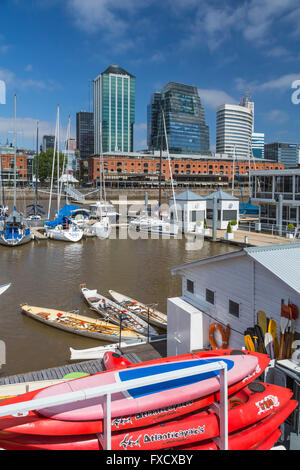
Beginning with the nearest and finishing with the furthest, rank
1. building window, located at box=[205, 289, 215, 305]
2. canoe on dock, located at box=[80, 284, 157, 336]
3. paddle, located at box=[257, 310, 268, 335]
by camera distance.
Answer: paddle, located at box=[257, 310, 268, 335]
building window, located at box=[205, 289, 215, 305]
canoe on dock, located at box=[80, 284, 157, 336]

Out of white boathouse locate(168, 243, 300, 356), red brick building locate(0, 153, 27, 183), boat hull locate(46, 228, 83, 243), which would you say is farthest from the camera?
red brick building locate(0, 153, 27, 183)

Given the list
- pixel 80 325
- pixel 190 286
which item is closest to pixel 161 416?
pixel 190 286

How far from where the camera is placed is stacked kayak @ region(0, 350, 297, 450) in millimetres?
4566

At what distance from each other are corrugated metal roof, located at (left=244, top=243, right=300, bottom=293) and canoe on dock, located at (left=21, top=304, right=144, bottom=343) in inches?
262

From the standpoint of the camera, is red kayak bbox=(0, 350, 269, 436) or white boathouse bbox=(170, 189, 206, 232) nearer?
red kayak bbox=(0, 350, 269, 436)

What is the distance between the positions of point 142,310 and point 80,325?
3.23m

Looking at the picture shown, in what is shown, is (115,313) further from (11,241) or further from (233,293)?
(11,241)

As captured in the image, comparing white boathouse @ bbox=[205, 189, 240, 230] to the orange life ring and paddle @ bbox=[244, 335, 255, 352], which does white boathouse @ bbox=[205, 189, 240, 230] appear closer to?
the orange life ring

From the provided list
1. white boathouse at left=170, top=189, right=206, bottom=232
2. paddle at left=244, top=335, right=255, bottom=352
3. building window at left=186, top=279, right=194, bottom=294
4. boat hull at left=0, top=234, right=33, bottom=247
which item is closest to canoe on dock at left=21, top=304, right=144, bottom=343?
building window at left=186, top=279, right=194, bottom=294

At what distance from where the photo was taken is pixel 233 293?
9898 millimetres

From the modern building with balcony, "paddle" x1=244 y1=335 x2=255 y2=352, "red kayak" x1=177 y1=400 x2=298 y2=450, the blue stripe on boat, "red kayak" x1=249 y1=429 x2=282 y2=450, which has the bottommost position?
"red kayak" x1=249 y1=429 x2=282 y2=450

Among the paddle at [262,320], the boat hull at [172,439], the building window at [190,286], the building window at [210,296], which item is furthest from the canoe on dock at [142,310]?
the boat hull at [172,439]

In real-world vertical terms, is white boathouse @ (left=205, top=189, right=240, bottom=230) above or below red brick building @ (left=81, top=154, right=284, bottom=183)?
below
